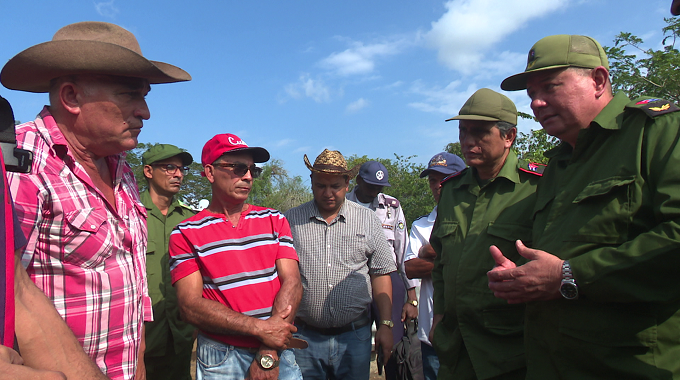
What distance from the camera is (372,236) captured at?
388 cm

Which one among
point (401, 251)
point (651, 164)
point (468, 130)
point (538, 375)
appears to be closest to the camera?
point (651, 164)

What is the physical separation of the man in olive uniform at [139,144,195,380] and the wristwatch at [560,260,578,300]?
11.5 ft

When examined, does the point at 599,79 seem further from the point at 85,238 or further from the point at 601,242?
the point at 85,238

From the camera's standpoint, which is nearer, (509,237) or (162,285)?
(509,237)

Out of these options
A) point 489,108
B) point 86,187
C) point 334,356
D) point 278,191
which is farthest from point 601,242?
point 278,191

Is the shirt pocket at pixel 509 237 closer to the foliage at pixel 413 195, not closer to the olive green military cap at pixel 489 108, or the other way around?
the olive green military cap at pixel 489 108

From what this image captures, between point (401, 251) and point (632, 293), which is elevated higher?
point (632, 293)

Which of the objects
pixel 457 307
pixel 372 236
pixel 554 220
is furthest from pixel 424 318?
pixel 554 220

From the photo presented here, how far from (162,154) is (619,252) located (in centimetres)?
448

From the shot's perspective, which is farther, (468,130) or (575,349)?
(468,130)

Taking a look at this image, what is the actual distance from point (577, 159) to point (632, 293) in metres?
0.75

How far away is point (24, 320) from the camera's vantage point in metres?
1.31

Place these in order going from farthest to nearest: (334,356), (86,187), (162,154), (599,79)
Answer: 1. (162,154)
2. (334,356)
3. (599,79)
4. (86,187)

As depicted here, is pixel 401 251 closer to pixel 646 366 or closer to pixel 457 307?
pixel 457 307
